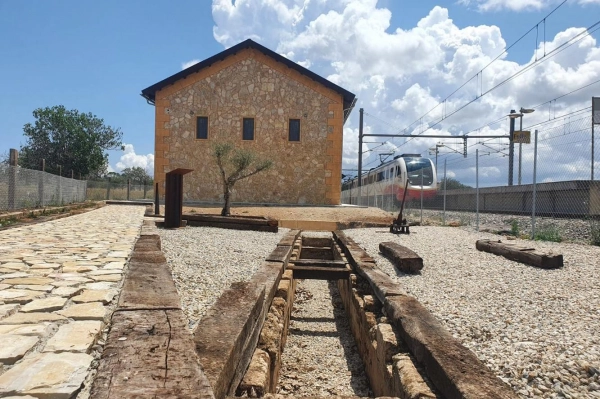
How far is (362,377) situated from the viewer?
4703mm

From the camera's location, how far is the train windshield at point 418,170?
2233cm

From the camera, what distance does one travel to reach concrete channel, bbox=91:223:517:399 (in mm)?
1899

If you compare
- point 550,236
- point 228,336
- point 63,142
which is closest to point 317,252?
point 550,236

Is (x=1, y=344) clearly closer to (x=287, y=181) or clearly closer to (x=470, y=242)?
(x=470, y=242)

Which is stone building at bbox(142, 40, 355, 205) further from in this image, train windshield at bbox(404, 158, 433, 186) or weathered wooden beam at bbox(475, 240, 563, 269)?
weathered wooden beam at bbox(475, 240, 563, 269)

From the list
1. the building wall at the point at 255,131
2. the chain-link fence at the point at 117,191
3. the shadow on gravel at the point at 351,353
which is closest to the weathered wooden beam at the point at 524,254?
the shadow on gravel at the point at 351,353

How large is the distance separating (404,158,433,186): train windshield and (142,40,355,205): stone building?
14.9 feet

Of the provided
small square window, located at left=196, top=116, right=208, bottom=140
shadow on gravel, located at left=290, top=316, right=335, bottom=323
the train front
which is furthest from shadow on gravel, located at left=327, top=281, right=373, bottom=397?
the train front

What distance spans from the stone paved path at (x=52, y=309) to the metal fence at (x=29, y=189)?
6390mm

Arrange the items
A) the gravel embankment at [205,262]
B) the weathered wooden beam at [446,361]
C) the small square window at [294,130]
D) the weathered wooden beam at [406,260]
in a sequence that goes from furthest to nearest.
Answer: the small square window at [294,130], the weathered wooden beam at [406,260], the gravel embankment at [205,262], the weathered wooden beam at [446,361]

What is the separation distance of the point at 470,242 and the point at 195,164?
45.4 feet

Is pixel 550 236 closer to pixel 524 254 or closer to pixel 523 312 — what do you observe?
pixel 524 254

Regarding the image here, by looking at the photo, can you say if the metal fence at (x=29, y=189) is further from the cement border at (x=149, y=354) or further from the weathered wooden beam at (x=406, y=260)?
the cement border at (x=149, y=354)

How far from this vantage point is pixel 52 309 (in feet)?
9.52
